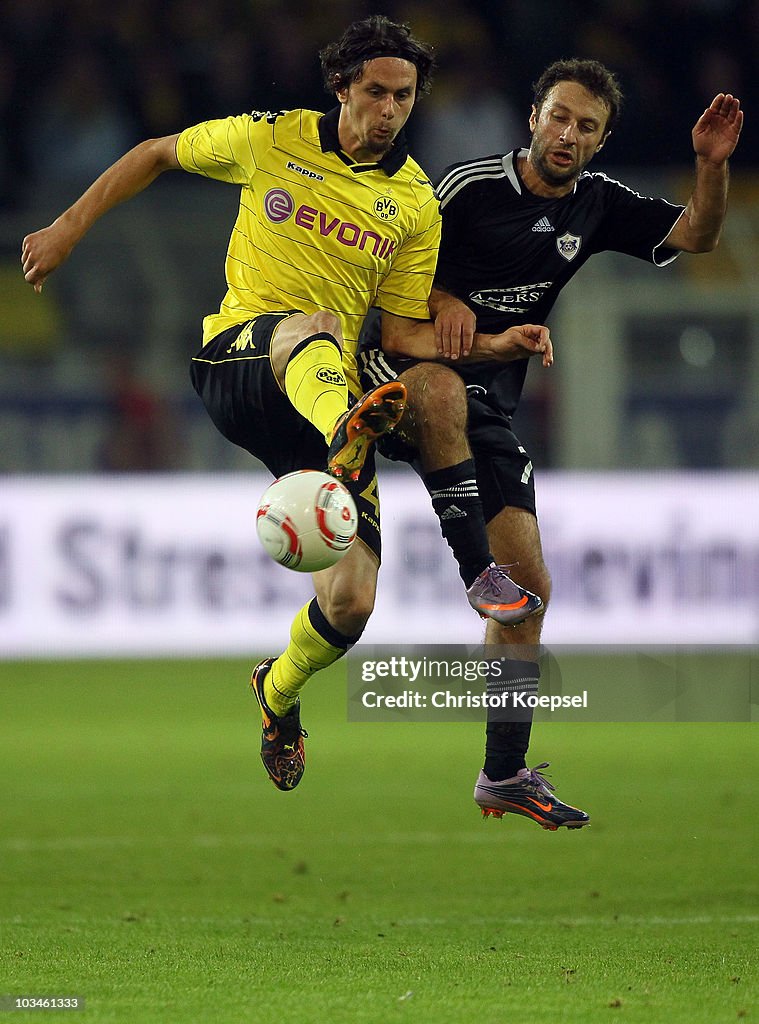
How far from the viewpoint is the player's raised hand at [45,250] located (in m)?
5.59

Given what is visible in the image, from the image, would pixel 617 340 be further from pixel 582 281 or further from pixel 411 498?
pixel 411 498

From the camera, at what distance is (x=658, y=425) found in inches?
516

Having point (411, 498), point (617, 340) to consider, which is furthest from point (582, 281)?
point (411, 498)

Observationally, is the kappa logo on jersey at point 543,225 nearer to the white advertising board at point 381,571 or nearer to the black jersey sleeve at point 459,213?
the black jersey sleeve at point 459,213

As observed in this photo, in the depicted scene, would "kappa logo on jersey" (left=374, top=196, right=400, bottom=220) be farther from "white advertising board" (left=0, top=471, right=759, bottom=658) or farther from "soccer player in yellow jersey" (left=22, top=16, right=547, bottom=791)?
"white advertising board" (left=0, top=471, right=759, bottom=658)

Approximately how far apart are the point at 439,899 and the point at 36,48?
420 inches

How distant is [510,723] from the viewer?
624cm

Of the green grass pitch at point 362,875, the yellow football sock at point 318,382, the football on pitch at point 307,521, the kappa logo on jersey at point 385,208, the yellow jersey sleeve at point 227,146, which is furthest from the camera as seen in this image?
the kappa logo on jersey at point 385,208

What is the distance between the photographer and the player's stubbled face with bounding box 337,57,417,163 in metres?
5.57

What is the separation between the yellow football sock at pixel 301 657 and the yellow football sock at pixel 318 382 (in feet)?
3.20

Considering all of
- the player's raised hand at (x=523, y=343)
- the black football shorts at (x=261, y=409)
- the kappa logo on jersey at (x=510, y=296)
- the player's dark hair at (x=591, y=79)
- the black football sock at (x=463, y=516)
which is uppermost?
the player's dark hair at (x=591, y=79)

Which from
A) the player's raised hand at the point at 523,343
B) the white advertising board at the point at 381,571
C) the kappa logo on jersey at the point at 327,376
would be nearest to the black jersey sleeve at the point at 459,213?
the player's raised hand at the point at 523,343

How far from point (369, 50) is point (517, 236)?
89 centimetres

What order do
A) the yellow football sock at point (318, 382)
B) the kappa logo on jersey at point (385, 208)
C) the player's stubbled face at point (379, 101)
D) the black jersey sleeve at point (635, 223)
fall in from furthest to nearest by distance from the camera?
the black jersey sleeve at point (635, 223), the kappa logo on jersey at point (385, 208), the player's stubbled face at point (379, 101), the yellow football sock at point (318, 382)
